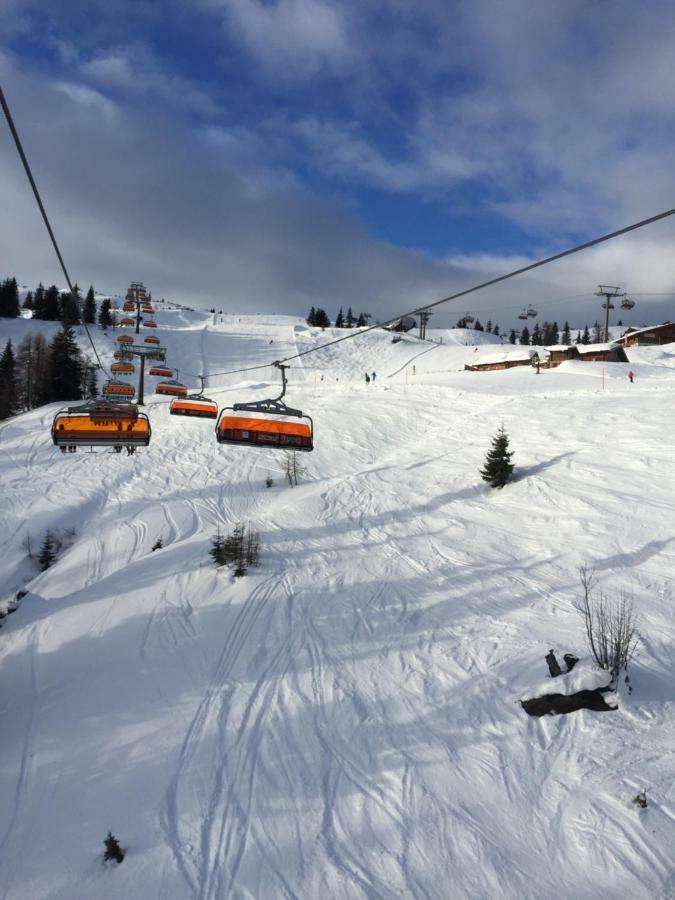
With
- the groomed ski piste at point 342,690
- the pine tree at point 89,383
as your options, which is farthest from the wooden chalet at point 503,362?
the pine tree at point 89,383

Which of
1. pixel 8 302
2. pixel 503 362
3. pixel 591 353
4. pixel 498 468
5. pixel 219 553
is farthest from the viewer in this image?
pixel 8 302

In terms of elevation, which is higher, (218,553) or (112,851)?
(218,553)

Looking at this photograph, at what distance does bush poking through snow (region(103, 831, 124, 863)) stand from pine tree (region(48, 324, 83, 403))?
4835 centimetres

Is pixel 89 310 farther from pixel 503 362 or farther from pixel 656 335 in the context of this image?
pixel 656 335

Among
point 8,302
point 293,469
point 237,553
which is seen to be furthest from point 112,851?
point 8,302

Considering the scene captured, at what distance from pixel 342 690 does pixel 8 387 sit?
58.5 m

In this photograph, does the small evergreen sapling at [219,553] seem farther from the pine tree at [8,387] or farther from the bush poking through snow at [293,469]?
the pine tree at [8,387]

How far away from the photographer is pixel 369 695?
9656 mm

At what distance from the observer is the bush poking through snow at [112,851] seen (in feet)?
22.9

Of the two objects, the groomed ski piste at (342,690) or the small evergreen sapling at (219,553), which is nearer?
the groomed ski piste at (342,690)

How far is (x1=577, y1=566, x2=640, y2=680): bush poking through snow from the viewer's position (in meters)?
8.71

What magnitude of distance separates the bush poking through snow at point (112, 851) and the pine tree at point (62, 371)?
1904 inches

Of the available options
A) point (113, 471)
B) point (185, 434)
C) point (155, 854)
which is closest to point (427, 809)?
point (155, 854)

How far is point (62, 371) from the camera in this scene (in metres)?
48.0
